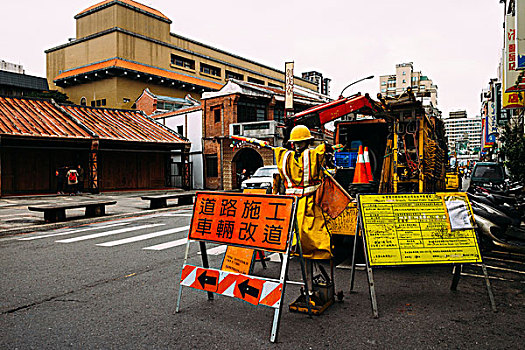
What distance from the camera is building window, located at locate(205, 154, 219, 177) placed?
3173cm

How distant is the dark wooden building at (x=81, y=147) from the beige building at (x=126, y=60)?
1612 centimetres

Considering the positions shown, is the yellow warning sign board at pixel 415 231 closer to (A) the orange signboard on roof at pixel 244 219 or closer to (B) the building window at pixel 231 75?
(A) the orange signboard on roof at pixel 244 219

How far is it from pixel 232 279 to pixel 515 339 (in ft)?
8.88

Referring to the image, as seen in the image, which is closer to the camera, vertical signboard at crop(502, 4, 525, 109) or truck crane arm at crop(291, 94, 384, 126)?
truck crane arm at crop(291, 94, 384, 126)

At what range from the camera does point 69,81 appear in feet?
158

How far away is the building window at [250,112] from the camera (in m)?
31.3

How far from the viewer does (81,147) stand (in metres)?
25.3

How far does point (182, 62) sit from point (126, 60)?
8.38 metres

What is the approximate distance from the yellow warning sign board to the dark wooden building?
68.2ft

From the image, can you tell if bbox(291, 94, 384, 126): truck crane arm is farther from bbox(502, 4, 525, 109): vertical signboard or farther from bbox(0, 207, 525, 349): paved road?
bbox(502, 4, 525, 109): vertical signboard

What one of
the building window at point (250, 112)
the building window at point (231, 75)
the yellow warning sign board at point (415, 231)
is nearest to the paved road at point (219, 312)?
the yellow warning sign board at point (415, 231)

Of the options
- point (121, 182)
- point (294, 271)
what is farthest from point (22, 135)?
point (294, 271)

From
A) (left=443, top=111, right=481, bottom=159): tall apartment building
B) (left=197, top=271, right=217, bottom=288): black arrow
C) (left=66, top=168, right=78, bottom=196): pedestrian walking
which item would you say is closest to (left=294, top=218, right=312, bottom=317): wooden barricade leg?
(left=197, top=271, right=217, bottom=288): black arrow

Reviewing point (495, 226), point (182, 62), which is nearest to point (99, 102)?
point (182, 62)
